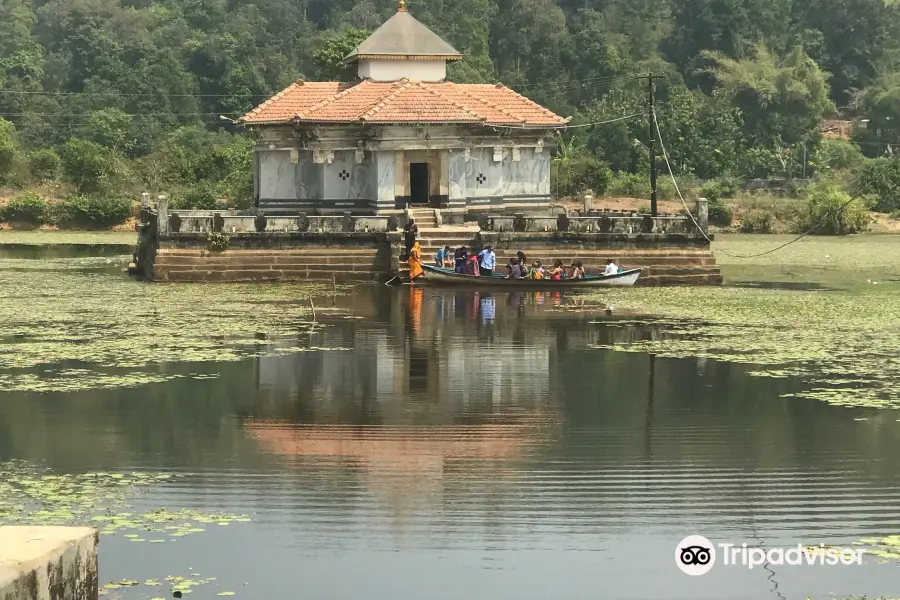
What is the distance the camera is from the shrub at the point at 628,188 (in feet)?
217

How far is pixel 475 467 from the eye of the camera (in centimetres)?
1692

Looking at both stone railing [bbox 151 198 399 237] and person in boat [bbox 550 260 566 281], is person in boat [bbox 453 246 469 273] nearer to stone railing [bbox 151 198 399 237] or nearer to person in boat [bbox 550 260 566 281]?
person in boat [bbox 550 260 566 281]

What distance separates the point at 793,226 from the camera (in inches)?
2431

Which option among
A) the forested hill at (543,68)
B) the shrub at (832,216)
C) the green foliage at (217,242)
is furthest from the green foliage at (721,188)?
the green foliage at (217,242)

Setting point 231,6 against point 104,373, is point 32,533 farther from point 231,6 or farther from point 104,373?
point 231,6

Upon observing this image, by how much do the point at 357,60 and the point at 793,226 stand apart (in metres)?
23.8

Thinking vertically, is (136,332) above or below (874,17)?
below

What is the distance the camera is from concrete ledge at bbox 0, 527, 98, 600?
10172 millimetres

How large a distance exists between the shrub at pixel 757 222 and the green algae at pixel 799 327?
57.5 feet

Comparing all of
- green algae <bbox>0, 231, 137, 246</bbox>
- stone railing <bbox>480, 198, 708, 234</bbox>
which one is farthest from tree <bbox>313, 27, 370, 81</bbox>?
stone railing <bbox>480, 198, 708, 234</bbox>

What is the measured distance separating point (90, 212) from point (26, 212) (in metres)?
2.41

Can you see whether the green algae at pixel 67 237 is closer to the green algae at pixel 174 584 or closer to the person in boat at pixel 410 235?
the person in boat at pixel 410 235

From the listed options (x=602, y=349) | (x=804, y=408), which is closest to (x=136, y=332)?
(x=602, y=349)

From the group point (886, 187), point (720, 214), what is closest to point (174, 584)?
point (720, 214)
